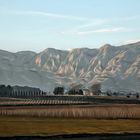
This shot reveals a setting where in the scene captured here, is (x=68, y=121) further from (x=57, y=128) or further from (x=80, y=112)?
(x=80, y=112)

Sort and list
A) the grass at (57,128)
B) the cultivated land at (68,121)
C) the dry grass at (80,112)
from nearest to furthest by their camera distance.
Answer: the grass at (57,128) < the cultivated land at (68,121) < the dry grass at (80,112)

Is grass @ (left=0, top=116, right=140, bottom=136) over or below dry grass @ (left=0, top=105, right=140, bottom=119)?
below

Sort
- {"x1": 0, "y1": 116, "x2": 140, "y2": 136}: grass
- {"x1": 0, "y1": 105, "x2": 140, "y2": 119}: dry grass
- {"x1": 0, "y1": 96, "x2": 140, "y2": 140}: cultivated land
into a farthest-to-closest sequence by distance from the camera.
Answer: {"x1": 0, "y1": 105, "x2": 140, "y2": 119}: dry grass < {"x1": 0, "y1": 96, "x2": 140, "y2": 140}: cultivated land < {"x1": 0, "y1": 116, "x2": 140, "y2": 136}: grass

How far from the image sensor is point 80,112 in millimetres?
112188

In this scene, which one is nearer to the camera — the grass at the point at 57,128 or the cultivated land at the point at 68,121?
the grass at the point at 57,128

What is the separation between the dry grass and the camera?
106000 millimetres

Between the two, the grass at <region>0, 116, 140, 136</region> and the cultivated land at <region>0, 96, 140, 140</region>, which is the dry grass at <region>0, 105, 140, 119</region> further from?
the grass at <region>0, 116, 140, 136</region>

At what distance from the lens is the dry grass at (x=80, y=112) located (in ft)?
348

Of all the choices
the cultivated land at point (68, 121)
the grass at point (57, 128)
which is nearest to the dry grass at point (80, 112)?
the cultivated land at point (68, 121)

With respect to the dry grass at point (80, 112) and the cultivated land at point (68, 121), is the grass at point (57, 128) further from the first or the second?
the dry grass at point (80, 112)

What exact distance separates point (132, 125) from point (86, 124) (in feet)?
31.7

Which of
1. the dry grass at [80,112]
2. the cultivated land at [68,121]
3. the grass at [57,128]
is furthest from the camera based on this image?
the dry grass at [80,112]

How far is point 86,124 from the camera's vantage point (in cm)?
9206

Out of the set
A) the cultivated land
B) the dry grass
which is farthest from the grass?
the dry grass
